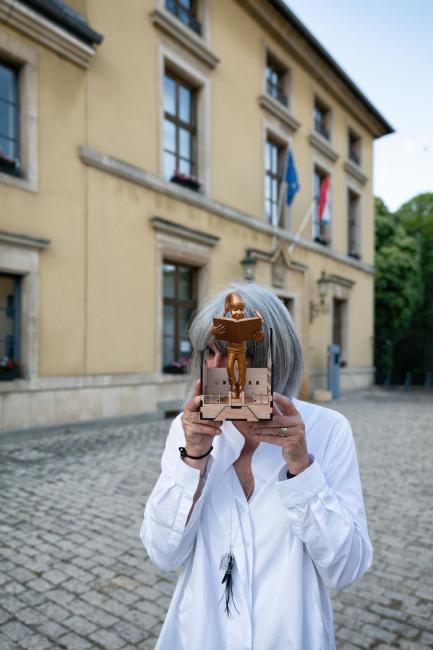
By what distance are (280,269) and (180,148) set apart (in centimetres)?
464

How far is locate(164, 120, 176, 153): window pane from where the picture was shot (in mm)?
10680

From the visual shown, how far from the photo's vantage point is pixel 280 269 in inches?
548

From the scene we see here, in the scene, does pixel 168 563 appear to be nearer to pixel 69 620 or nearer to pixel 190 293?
pixel 69 620

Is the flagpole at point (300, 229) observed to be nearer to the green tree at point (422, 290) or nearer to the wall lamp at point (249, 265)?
the wall lamp at point (249, 265)

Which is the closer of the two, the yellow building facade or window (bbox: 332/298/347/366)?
the yellow building facade

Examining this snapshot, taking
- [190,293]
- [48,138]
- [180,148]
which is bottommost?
[190,293]

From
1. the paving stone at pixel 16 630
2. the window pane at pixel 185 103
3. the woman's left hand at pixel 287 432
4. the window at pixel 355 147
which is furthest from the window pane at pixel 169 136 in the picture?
the window at pixel 355 147

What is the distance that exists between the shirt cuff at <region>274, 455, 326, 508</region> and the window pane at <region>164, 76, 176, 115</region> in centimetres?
1086

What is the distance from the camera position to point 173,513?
51.9 inches

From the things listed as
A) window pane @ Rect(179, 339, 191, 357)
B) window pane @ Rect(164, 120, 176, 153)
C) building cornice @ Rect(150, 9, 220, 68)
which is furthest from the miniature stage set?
building cornice @ Rect(150, 9, 220, 68)

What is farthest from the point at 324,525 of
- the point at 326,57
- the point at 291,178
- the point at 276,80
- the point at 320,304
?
the point at 326,57

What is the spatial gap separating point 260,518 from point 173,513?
0.79 feet

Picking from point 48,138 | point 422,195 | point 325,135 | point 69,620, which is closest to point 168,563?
point 69,620

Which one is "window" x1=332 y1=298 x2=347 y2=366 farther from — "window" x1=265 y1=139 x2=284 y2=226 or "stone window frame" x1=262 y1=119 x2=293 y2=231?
"window" x1=265 y1=139 x2=284 y2=226
